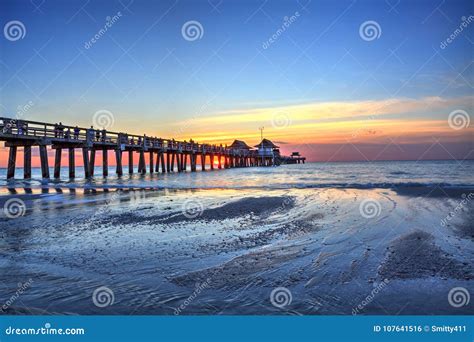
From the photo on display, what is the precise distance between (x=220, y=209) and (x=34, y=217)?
420 centimetres

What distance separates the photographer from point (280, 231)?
598 cm

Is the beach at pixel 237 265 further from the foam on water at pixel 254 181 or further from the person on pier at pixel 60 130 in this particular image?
the person on pier at pixel 60 130

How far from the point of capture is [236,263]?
160 inches

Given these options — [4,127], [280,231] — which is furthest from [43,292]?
[4,127]

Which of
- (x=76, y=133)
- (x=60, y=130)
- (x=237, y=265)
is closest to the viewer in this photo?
(x=237, y=265)

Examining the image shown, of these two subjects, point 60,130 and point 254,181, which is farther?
point 254,181

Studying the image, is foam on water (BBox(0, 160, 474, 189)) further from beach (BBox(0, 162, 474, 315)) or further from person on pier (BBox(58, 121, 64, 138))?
beach (BBox(0, 162, 474, 315))

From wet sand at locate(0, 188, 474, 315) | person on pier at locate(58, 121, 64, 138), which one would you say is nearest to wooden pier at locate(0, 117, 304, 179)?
person on pier at locate(58, 121, 64, 138)

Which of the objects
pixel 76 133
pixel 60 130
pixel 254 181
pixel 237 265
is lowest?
pixel 237 265

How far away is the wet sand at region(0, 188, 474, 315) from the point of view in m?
3.00

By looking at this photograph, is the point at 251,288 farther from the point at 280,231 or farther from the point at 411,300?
the point at 280,231

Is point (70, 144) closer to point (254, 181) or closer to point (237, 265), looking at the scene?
point (254, 181)

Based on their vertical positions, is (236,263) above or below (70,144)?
below

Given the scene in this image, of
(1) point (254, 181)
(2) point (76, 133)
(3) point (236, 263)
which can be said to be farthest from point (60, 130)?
(3) point (236, 263)
